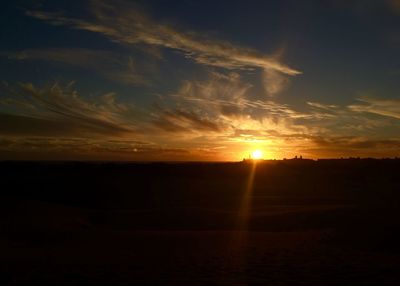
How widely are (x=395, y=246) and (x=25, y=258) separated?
478 inches

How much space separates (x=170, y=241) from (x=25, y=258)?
212 inches

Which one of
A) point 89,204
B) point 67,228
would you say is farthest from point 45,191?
point 67,228

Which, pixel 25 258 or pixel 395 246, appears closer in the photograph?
pixel 25 258

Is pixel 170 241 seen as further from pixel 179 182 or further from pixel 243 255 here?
pixel 179 182

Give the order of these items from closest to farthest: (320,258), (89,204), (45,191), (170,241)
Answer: (320,258)
(170,241)
(89,204)
(45,191)

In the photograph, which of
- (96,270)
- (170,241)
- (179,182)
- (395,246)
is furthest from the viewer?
(179,182)

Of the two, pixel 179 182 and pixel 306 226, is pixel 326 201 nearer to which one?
pixel 306 226

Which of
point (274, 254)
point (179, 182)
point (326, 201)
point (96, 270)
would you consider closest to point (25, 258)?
point (96, 270)

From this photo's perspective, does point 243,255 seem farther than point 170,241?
No

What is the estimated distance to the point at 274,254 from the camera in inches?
530

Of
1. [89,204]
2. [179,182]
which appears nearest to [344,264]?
[89,204]

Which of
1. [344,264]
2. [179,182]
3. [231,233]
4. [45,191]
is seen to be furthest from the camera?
[179,182]

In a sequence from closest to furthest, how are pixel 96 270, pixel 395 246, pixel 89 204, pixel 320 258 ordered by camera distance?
pixel 96 270, pixel 320 258, pixel 395 246, pixel 89 204

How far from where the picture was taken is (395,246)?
582 inches
